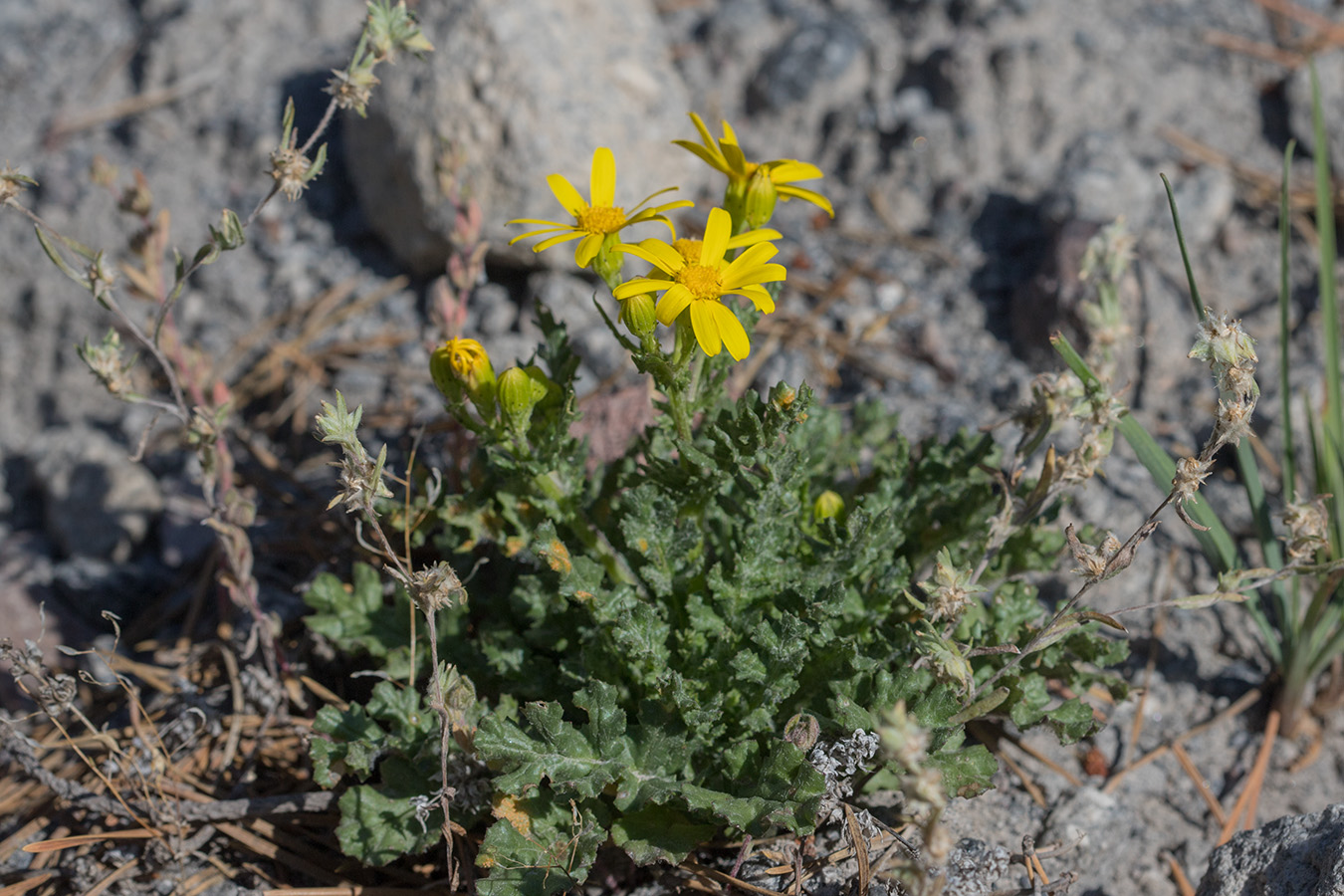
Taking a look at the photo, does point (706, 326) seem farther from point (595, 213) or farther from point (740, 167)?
point (740, 167)

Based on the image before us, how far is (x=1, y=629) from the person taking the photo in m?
3.63

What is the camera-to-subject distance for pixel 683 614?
272 centimetres

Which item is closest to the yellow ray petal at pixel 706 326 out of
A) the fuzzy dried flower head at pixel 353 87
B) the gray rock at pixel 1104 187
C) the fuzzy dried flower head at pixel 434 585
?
the fuzzy dried flower head at pixel 434 585

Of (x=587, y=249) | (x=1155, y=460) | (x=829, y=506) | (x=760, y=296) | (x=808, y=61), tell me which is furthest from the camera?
(x=808, y=61)

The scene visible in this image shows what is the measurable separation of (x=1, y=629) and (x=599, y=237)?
9.69 ft

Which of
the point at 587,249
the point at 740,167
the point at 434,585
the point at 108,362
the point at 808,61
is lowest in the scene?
the point at 434,585

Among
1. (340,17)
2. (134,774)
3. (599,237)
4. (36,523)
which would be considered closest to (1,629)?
(36,523)

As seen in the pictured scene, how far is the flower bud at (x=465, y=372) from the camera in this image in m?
2.31

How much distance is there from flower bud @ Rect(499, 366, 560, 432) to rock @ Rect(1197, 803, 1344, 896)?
2.12 meters

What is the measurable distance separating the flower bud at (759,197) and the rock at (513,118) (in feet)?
5.94

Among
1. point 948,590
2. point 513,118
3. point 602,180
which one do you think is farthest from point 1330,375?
point 513,118

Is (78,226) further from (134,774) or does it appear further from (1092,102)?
(1092,102)

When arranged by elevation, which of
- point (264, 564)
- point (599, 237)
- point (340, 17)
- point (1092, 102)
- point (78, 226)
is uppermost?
point (1092, 102)

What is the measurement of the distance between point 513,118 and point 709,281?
94.0 inches
